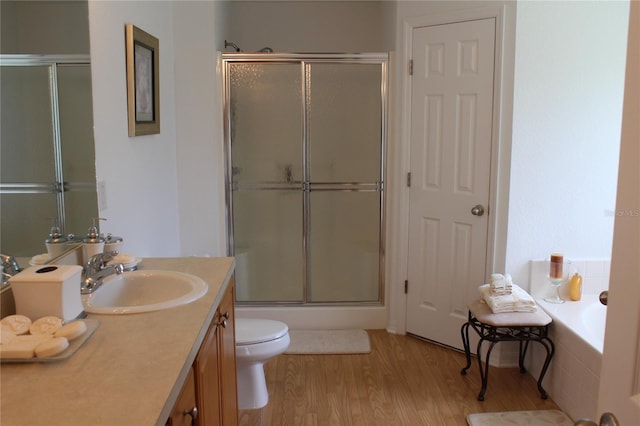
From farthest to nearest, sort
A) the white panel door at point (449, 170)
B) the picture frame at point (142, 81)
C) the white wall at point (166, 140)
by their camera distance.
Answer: the white panel door at point (449, 170) < the picture frame at point (142, 81) < the white wall at point (166, 140)

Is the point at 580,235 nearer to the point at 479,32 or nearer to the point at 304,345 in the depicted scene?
the point at 479,32

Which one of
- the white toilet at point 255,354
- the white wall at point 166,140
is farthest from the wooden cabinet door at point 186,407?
the white toilet at point 255,354

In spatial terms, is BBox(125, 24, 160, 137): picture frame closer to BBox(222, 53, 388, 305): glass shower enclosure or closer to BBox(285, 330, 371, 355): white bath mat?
BBox(222, 53, 388, 305): glass shower enclosure

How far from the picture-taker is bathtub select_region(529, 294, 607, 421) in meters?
2.63

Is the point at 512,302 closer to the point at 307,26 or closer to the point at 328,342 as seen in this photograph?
the point at 328,342

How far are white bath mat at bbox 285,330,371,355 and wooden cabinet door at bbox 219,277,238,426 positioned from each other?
125cm

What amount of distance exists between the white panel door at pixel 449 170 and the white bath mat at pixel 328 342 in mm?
403

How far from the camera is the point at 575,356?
9.09ft

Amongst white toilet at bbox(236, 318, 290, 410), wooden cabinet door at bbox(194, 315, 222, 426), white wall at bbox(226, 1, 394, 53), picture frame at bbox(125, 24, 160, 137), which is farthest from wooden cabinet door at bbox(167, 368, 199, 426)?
white wall at bbox(226, 1, 394, 53)

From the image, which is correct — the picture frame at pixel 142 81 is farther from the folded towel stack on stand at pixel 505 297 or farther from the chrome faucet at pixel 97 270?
the folded towel stack on stand at pixel 505 297

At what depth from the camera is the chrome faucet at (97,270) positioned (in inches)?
72.3

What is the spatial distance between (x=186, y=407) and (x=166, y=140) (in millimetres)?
2206

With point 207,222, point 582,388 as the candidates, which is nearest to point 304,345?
point 207,222

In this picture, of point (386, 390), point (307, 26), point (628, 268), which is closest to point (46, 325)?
point (628, 268)
